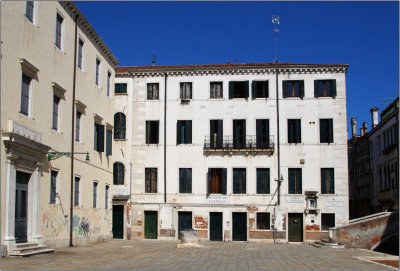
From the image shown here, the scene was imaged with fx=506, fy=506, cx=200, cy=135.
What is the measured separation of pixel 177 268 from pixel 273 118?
2220cm

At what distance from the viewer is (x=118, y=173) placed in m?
36.4

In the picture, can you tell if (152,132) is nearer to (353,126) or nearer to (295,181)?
(295,181)

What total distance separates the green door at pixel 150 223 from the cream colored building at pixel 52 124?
4.90 metres

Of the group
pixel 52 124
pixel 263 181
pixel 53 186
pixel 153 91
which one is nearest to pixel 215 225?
pixel 263 181

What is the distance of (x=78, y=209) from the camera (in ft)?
84.4

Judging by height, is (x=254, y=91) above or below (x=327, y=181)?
above

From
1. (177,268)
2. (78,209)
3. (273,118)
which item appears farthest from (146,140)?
(177,268)

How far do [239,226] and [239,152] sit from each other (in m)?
5.20

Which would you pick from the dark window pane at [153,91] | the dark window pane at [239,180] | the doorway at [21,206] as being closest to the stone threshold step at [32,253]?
the doorway at [21,206]

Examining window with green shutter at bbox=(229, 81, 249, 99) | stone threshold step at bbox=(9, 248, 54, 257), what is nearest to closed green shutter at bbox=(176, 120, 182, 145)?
window with green shutter at bbox=(229, 81, 249, 99)

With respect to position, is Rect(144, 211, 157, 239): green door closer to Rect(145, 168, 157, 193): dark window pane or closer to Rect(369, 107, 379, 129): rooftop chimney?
Rect(145, 168, 157, 193): dark window pane

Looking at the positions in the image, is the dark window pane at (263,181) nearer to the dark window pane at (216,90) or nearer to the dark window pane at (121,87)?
the dark window pane at (216,90)

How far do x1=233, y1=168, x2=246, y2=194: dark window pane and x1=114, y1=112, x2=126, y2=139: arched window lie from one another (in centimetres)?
857

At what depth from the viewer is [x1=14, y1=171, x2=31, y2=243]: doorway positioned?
19.0 m
